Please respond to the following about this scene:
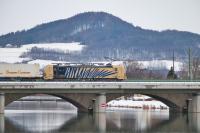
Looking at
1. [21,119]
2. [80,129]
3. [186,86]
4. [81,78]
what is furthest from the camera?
[81,78]

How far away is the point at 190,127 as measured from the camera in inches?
3184

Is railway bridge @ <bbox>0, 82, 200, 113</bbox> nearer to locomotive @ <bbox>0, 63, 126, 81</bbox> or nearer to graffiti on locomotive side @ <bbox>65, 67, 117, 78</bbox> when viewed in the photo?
graffiti on locomotive side @ <bbox>65, 67, 117, 78</bbox>

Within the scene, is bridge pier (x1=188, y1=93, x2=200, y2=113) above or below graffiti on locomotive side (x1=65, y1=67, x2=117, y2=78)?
below

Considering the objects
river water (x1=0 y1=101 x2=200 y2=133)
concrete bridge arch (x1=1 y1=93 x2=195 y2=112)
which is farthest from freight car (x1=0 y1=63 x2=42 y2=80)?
river water (x1=0 y1=101 x2=200 y2=133)

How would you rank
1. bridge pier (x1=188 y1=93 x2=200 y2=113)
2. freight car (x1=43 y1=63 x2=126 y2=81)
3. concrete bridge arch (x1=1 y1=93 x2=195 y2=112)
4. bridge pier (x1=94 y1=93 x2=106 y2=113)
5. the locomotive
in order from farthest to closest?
A: freight car (x1=43 y1=63 x2=126 y2=81) < the locomotive < concrete bridge arch (x1=1 y1=93 x2=195 y2=112) < bridge pier (x1=188 y1=93 x2=200 y2=113) < bridge pier (x1=94 y1=93 x2=106 y2=113)

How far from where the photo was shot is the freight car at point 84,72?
112312 millimetres

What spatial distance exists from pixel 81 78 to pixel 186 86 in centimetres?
1657

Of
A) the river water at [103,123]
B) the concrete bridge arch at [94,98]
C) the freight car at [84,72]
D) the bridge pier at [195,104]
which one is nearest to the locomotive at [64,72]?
the freight car at [84,72]

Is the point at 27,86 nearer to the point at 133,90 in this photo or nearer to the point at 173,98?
the point at 133,90

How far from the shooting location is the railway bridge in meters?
97.4

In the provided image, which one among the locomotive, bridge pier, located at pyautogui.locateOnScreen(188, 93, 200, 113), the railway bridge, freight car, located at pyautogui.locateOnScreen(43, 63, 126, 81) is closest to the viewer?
the railway bridge

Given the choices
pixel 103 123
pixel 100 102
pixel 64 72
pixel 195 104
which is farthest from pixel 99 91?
pixel 64 72

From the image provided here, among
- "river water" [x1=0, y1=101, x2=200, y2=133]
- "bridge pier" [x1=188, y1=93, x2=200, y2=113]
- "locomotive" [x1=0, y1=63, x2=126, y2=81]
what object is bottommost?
"river water" [x1=0, y1=101, x2=200, y2=133]

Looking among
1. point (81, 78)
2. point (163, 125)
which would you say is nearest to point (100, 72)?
point (81, 78)
